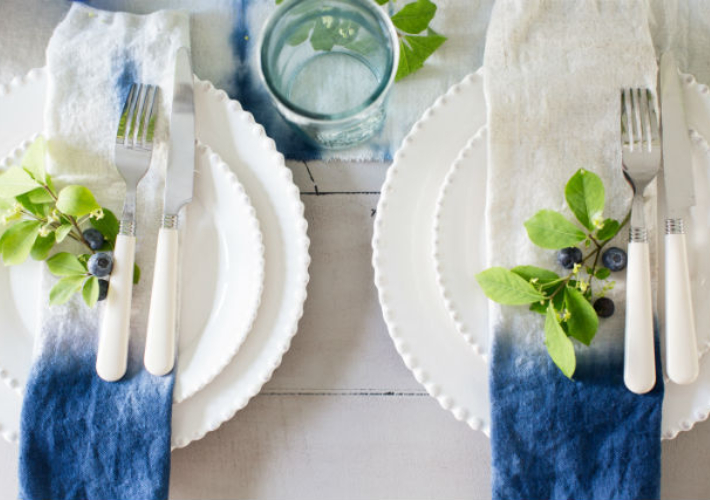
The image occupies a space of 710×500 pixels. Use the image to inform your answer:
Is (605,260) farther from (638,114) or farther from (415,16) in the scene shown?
(415,16)

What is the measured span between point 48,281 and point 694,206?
62 cm

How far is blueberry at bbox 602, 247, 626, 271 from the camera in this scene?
1.89ft

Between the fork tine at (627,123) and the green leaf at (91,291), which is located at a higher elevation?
the fork tine at (627,123)

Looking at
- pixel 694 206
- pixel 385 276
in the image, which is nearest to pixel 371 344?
pixel 385 276

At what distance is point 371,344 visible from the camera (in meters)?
0.67

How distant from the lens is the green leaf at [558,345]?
54cm

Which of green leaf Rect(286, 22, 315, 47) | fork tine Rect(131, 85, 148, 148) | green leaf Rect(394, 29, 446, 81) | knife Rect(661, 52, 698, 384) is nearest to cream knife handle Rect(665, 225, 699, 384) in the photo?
knife Rect(661, 52, 698, 384)

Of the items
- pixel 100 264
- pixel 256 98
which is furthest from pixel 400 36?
pixel 100 264

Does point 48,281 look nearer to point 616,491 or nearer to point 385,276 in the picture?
point 385,276

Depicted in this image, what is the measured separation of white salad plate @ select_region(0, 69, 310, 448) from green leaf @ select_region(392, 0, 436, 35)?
0.18 metres

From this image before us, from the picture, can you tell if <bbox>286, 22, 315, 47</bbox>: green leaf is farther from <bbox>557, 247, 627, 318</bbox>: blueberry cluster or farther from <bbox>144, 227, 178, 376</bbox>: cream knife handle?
<bbox>557, 247, 627, 318</bbox>: blueberry cluster

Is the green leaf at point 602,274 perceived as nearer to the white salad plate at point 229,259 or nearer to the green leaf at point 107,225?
the white salad plate at point 229,259

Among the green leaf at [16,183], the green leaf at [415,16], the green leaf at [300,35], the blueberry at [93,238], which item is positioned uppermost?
the green leaf at [415,16]

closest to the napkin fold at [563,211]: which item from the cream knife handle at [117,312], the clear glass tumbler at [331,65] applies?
the clear glass tumbler at [331,65]
